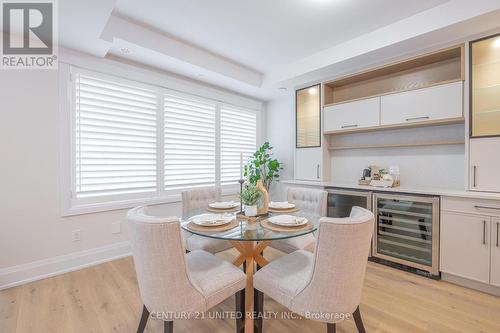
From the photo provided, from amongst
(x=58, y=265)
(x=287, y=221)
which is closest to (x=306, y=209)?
(x=287, y=221)

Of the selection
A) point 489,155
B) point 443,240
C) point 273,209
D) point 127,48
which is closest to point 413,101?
point 489,155

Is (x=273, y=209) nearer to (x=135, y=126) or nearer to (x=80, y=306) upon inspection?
(x=80, y=306)

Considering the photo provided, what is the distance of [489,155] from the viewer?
7.31 feet

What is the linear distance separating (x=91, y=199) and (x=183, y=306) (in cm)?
213

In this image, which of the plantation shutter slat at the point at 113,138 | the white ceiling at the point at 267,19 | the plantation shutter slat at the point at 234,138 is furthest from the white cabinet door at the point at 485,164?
the plantation shutter slat at the point at 113,138

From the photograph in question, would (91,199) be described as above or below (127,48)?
below

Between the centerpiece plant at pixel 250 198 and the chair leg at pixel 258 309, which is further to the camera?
the centerpiece plant at pixel 250 198

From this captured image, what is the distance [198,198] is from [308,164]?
190 cm

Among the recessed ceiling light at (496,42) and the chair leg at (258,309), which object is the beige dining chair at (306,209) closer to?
the chair leg at (258,309)

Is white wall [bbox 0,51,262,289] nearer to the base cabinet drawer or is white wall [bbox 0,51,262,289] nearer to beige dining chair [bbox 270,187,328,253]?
beige dining chair [bbox 270,187,328,253]

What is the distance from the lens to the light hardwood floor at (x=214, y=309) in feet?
A: 5.59

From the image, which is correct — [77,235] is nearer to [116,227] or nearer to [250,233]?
[116,227]

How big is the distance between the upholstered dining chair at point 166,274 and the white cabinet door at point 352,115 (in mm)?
2675

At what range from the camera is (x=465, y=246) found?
2230 millimetres
